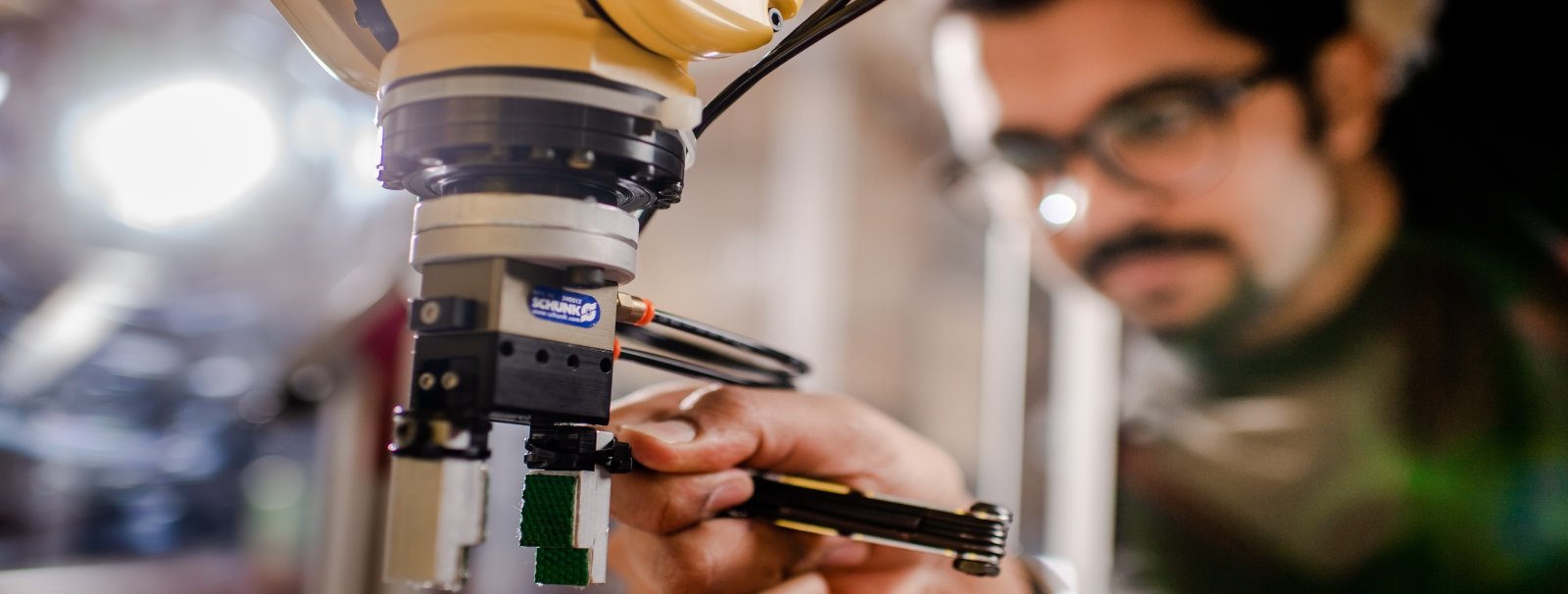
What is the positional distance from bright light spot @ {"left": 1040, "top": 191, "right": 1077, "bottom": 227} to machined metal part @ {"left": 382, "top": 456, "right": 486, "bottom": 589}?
1367 millimetres

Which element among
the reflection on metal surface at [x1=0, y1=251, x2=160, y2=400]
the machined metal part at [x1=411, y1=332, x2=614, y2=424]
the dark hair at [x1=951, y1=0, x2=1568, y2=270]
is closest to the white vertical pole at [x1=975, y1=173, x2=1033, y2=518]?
the dark hair at [x1=951, y1=0, x2=1568, y2=270]

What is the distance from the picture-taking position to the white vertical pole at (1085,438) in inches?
69.7

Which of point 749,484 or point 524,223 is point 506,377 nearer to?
point 524,223

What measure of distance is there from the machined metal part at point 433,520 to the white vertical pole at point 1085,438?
1.53 meters

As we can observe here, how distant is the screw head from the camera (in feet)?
1.29

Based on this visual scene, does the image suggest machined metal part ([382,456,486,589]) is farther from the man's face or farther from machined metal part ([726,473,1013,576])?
the man's face

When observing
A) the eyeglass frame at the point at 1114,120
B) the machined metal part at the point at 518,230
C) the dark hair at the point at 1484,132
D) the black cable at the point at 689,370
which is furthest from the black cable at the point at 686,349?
the dark hair at the point at 1484,132

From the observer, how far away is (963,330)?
99.2 inches

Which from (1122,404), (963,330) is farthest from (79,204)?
(963,330)

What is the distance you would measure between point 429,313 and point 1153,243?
1.43 meters

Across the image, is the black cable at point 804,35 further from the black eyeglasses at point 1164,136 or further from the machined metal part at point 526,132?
the black eyeglasses at point 1164,136

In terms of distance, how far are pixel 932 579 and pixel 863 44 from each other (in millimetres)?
1953

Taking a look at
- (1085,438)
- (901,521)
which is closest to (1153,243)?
(1085,438)

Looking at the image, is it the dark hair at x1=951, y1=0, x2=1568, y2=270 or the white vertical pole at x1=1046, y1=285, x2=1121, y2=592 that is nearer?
the dark hair at x1=951, y1=0, x2=1568, y2=270
